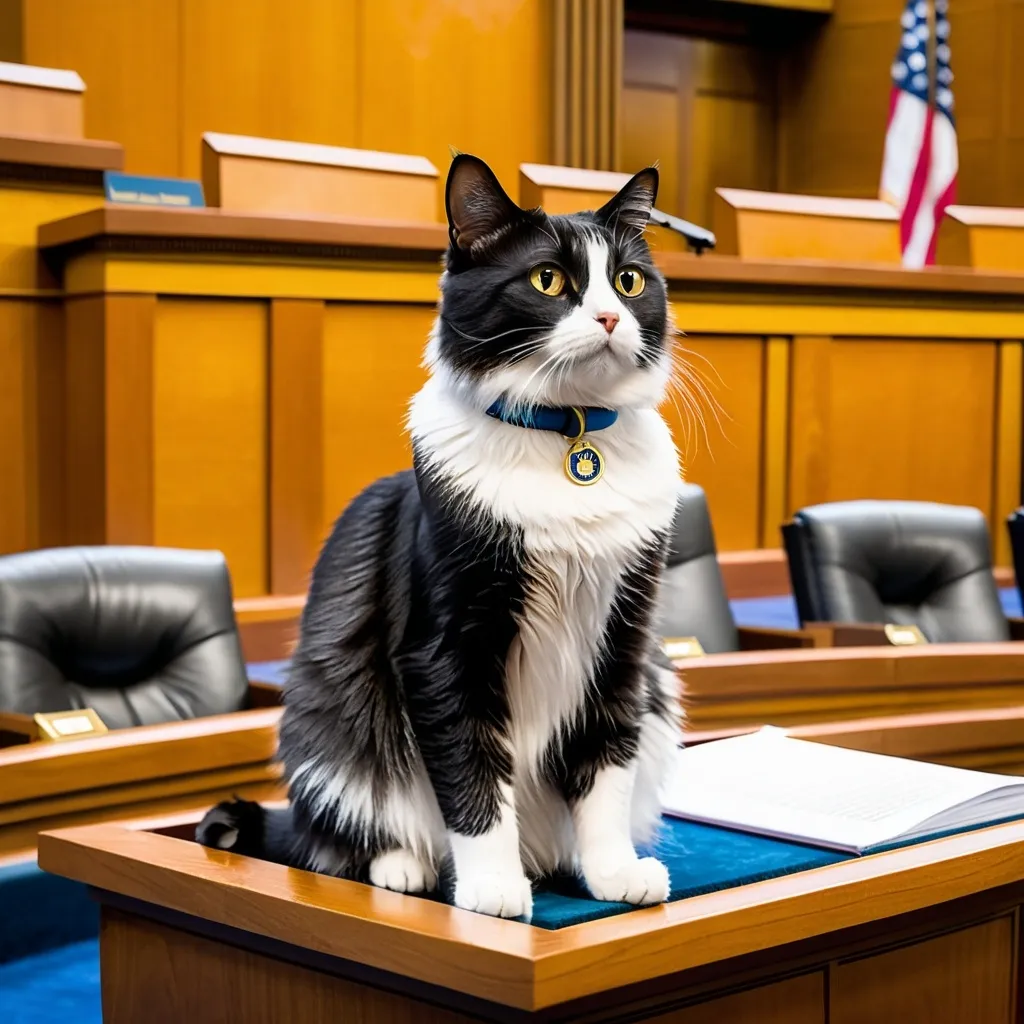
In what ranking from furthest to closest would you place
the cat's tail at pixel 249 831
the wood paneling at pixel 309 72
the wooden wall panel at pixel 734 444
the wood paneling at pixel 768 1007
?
the wood paneling at pixel 309 72 → the wooden wall panel at pixel 734 444 → the cat's tail at pixel 249 831 → the wood paneling at pixel 768 1007

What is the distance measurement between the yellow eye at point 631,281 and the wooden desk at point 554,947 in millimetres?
483

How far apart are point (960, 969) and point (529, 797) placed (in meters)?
0.43

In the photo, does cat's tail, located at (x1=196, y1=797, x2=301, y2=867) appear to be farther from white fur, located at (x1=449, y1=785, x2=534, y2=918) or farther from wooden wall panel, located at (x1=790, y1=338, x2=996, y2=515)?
wooden wall panel, located at (x1=790, y1=338, x2=996, y2=515)

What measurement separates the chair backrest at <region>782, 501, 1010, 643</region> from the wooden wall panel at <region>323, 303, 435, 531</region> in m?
1.11

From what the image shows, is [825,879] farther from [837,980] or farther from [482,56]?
[482,56]

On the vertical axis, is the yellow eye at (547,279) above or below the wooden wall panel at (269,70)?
below

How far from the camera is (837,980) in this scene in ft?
3.95

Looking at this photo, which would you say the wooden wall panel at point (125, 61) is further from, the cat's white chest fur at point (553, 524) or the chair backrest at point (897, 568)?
the cat's white chest fur at point (553, 524)

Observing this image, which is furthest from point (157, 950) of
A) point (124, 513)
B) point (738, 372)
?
point (738, 372)

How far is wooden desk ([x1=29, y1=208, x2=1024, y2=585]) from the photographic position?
361 cm

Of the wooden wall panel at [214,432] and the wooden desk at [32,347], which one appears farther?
the wooden desk at [32,347]

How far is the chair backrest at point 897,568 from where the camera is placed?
3.57 m

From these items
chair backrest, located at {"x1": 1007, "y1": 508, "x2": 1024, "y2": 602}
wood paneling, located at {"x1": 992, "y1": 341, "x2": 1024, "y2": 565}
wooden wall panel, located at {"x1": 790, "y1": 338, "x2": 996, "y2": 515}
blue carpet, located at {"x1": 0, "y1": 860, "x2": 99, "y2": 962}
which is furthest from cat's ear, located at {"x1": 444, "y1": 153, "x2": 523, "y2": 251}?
wood paneling, located at {"x1": 992, "y1": 341, "x2": 1024, "y2": 565}

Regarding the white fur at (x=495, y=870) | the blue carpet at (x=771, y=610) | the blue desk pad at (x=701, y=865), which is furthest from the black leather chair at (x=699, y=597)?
the white fur at (x=495, y=870)
